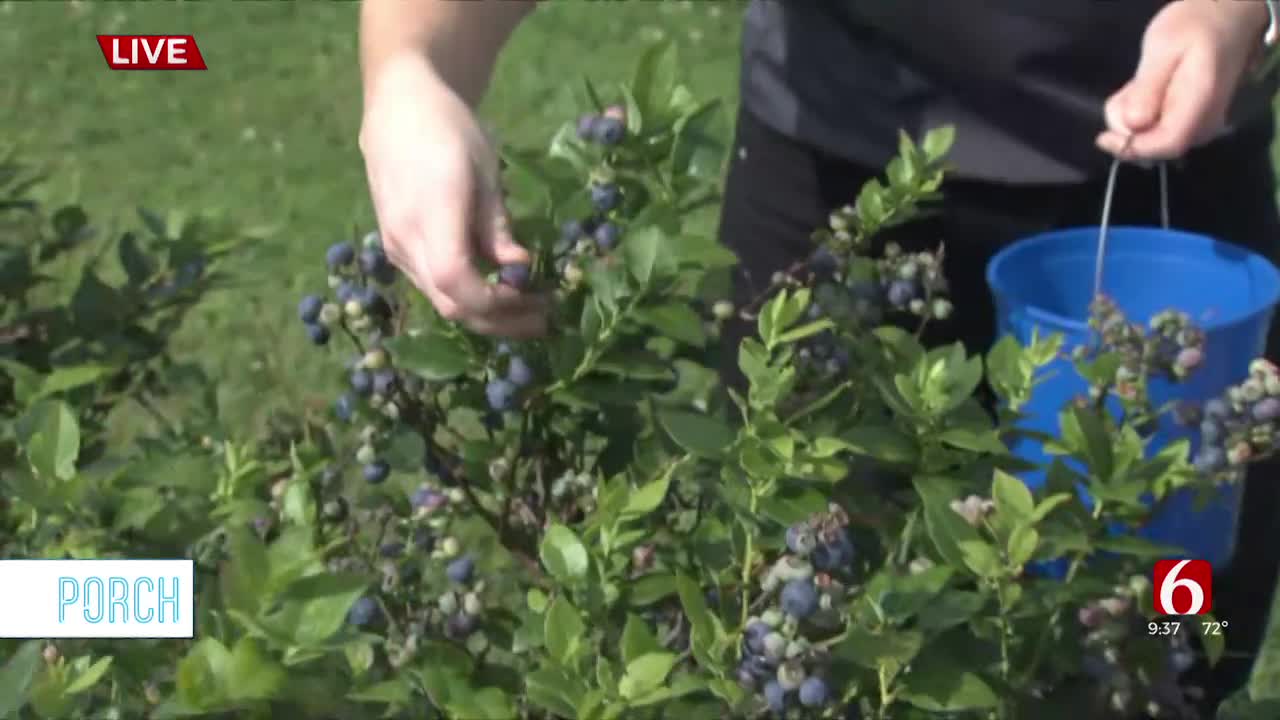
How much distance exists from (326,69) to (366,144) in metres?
3.10

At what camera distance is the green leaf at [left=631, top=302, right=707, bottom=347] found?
36.5 inches

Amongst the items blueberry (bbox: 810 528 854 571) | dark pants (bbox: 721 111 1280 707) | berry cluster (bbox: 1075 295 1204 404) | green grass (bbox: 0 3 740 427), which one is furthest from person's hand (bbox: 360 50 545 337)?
green grass (bbox: 0 3 740 427)

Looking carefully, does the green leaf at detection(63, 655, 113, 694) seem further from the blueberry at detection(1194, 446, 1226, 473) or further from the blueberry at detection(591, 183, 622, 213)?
the blueberry at detection(1194, 446, 1226, 473)

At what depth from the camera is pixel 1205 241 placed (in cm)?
121

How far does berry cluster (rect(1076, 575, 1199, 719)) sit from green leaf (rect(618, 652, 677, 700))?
9.3 inches

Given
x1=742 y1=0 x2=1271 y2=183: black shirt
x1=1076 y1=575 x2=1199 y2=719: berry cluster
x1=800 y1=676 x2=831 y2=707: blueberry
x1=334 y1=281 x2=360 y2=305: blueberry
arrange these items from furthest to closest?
x1=742 y1=0 x2=1271 y2=183: black shirt → x1=334 y1=281 x2=360 y2=305: blueberry → x1=1076 y1=575 x2=1199 y2=719: berry cluster → x1=800 y1=676 x2=831 y2=707: blueberry

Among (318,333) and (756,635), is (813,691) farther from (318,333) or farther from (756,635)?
(318,333)

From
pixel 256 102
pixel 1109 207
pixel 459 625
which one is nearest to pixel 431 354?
pixel 459 625

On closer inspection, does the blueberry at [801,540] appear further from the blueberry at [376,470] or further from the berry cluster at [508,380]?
the blueberry at [376,470]

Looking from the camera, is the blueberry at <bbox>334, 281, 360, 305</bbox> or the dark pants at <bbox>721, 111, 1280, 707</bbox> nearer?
the blueberry at <bbox>334, 281, 360, 305</bbox>

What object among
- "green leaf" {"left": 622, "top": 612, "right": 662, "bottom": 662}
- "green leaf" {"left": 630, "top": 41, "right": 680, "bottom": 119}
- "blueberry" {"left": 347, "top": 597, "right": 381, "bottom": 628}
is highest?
"green leaf" {"left": 630, "top": 41, "right": 680, "bottom": 119}

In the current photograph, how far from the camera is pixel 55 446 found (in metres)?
0.95

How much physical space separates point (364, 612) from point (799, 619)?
246 millimetres

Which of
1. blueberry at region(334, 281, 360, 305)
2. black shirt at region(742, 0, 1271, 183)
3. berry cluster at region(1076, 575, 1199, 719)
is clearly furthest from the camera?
black shirt at region(742, 0, 1271, 183)
